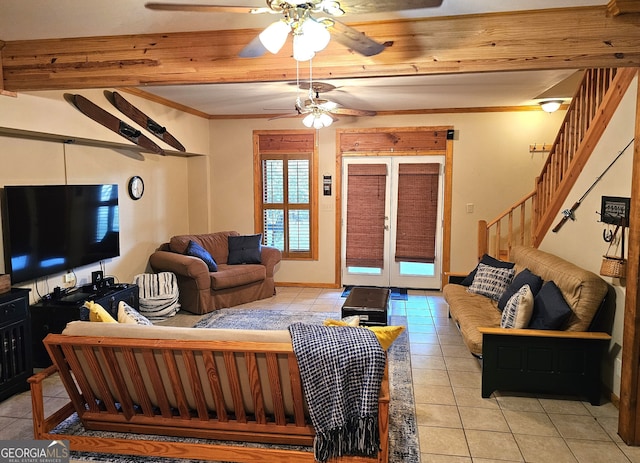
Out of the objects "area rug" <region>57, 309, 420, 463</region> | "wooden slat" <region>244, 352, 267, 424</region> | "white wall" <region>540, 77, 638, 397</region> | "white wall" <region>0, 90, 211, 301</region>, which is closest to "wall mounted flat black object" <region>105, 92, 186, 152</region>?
"white wall" <region>0, 90, 211, 301</region>

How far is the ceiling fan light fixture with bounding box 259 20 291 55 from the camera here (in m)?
2.13

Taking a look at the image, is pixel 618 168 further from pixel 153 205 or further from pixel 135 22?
pixel 153 205

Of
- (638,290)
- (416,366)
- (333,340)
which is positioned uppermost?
(638,290)

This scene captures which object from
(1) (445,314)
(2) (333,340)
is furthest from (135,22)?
(1) (445,314)

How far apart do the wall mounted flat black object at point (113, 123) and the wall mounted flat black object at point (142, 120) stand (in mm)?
115

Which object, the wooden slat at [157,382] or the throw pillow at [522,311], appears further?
the throw pillow at [522,311]

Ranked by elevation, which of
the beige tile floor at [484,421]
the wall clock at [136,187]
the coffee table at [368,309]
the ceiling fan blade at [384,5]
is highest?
the ceiling fan blade at [384,5]

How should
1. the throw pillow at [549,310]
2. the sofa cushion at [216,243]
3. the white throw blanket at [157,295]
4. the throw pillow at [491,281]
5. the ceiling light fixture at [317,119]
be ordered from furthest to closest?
the sofa cushion at [216,243] < the white throw blanket at [157,295] < the ceiling light fixture at [317,119] < the throw pillow at [491,281] < the throw pillow at [549,310]

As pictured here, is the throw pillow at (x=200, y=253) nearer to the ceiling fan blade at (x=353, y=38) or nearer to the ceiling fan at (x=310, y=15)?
the ceiling fan at (x=310, y=15)

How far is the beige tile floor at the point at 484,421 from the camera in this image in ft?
8.73

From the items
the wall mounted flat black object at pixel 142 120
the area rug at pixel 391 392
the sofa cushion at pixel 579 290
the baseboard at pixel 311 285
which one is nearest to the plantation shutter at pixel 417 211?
the baseboard at pixel 311 285

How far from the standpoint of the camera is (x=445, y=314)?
5.45 m

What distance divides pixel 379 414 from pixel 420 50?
6.82 feet

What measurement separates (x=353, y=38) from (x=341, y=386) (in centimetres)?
172
